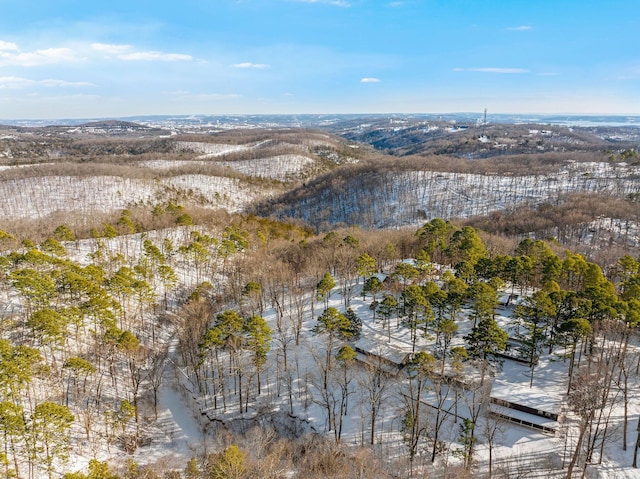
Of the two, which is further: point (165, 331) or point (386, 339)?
point (165, 331)

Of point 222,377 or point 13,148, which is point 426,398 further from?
point 13,148

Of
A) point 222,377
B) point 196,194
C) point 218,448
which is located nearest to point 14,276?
point 222,377

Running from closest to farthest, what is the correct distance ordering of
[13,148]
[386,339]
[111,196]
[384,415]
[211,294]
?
1. [384,415]
2. [386,339]
3. [211,294]
4. [111,196]
5. [13,148]

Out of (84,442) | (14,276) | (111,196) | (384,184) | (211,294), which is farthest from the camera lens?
(384,184)

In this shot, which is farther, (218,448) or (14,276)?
(14,276)

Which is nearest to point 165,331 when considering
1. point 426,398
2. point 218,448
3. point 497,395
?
point 218,448

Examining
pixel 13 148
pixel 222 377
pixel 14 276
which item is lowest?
pixel 222 377

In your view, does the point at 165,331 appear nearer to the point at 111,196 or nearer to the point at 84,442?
the point at 84,442

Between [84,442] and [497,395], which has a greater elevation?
[497,395]

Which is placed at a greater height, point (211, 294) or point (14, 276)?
point (14, 276)
